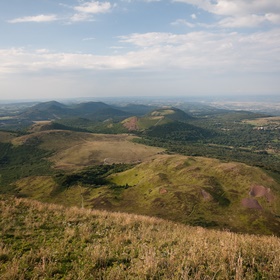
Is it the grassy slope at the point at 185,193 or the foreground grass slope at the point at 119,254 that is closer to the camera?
the foreground grass slope at the point at 119,254

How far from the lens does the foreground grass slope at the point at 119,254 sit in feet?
27.6

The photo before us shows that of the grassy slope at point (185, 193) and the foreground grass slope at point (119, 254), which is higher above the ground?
the foreground grass slope at point (119, 254)

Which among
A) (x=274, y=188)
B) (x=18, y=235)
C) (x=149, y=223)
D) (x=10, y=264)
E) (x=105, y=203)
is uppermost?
(x=10, y=264)

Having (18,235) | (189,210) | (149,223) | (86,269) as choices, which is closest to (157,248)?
(86,269)

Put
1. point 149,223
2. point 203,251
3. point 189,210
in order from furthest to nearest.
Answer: point 189,210
point 149,223
point 203,251

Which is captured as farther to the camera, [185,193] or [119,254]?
[185,193]

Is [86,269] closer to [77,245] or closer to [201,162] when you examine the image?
[77,245]

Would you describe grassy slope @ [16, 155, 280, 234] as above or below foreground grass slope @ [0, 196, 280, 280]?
below

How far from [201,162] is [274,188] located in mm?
45618

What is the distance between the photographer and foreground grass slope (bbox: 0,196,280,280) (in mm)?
8414

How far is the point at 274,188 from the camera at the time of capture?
103 metres

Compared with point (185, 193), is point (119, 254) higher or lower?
higher

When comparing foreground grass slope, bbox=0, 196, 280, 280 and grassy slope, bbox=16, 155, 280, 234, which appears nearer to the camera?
foreground grass slope, bbox=0, 196, 280, 280

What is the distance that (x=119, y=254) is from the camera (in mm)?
10742
